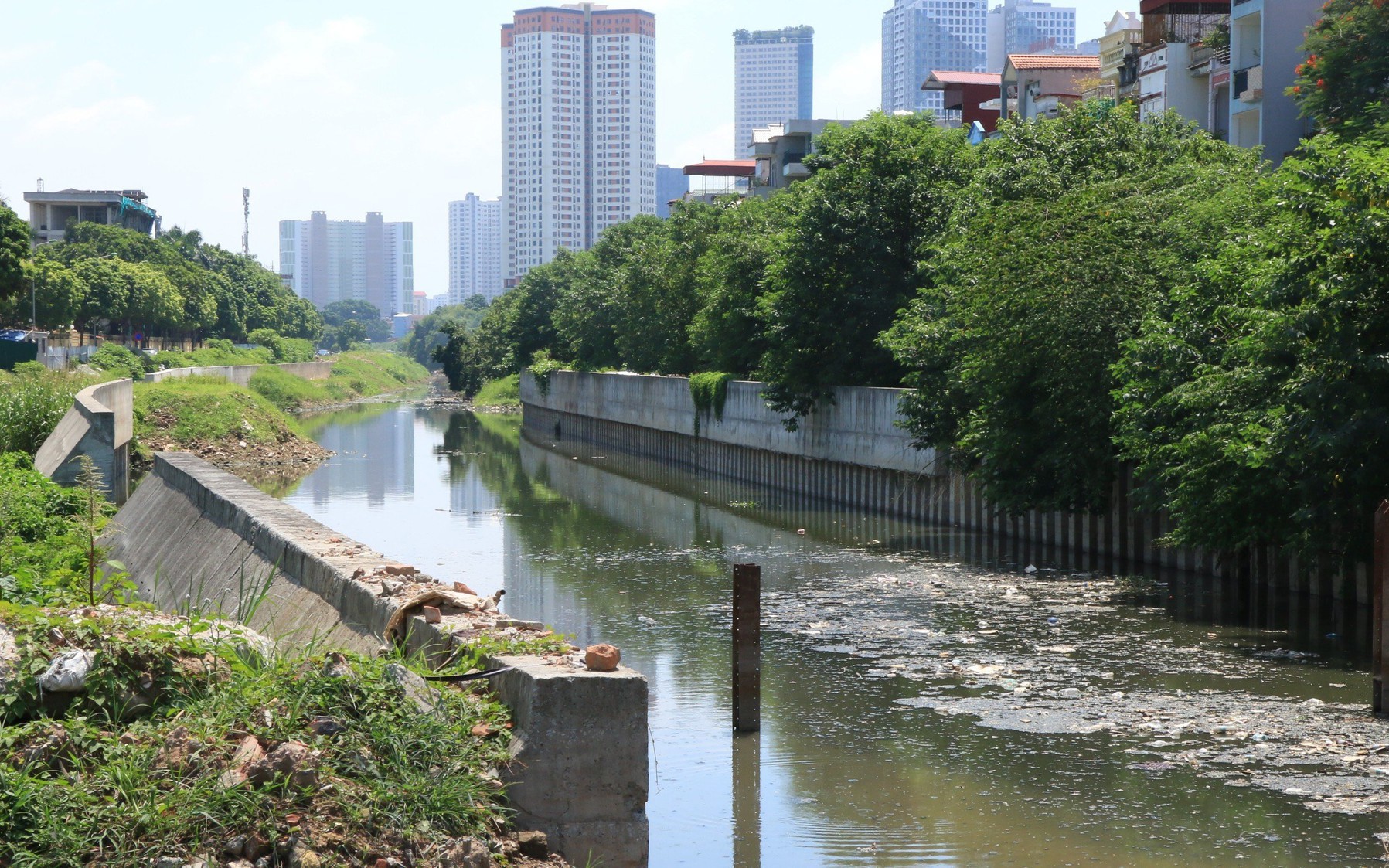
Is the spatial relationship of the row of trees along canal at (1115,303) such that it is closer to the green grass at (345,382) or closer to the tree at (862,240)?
the tree at (862,240)

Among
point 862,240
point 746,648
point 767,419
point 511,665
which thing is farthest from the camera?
point 767,419

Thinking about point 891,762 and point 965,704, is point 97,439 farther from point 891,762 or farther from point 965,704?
point 891,762

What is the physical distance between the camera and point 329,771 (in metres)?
7.68

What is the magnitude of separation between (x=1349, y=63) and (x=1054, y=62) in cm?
3319

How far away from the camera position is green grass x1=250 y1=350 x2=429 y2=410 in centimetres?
9262

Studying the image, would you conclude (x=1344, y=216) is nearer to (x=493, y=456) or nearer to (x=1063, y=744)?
(x=1063, y=744)

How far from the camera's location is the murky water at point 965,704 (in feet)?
37.5

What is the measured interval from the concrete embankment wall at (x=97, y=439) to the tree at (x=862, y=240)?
18.0 m

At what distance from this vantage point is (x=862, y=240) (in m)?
39.6

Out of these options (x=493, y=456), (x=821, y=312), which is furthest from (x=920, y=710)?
(x=493, y=456)

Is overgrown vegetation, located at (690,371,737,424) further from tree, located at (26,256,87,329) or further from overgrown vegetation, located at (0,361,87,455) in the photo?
tree, located at (26,256,87,329)

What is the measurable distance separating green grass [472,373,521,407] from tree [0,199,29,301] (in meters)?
42.5

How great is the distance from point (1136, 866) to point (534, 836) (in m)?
4.87

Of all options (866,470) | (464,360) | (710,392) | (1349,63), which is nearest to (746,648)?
(866,470)
